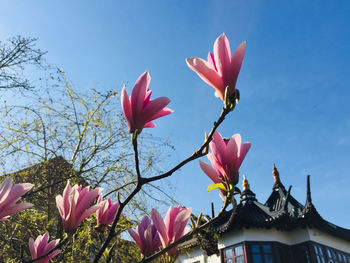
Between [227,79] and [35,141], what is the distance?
4.08m

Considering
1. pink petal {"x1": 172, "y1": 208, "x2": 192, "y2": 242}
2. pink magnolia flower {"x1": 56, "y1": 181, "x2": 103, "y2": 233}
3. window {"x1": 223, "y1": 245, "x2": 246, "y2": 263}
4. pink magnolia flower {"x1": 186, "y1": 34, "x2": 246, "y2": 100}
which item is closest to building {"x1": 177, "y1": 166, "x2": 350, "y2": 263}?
window {"x1": 223, "y1": 245, "x2": 246, "y2": 263}

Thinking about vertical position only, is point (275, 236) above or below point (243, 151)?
above

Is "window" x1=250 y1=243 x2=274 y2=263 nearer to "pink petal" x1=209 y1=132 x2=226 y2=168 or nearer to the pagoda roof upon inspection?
the pagoda roof

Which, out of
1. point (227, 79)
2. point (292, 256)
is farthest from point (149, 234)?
point (292, 256)

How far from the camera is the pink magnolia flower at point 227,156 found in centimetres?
90

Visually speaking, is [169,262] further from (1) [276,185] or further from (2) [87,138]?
(1) [276,185]

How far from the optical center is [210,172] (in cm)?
94

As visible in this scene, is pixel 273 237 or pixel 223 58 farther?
pixel 273 237

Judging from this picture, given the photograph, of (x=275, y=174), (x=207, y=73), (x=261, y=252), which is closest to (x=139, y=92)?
(x=207, y=73)

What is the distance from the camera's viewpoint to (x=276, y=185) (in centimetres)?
1271

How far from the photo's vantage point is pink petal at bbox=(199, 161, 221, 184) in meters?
0.94

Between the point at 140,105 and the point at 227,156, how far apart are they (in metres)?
0.29

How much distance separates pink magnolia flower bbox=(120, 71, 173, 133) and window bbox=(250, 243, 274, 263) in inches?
391

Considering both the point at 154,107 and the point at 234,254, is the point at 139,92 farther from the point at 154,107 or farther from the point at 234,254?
the point at 234,254
